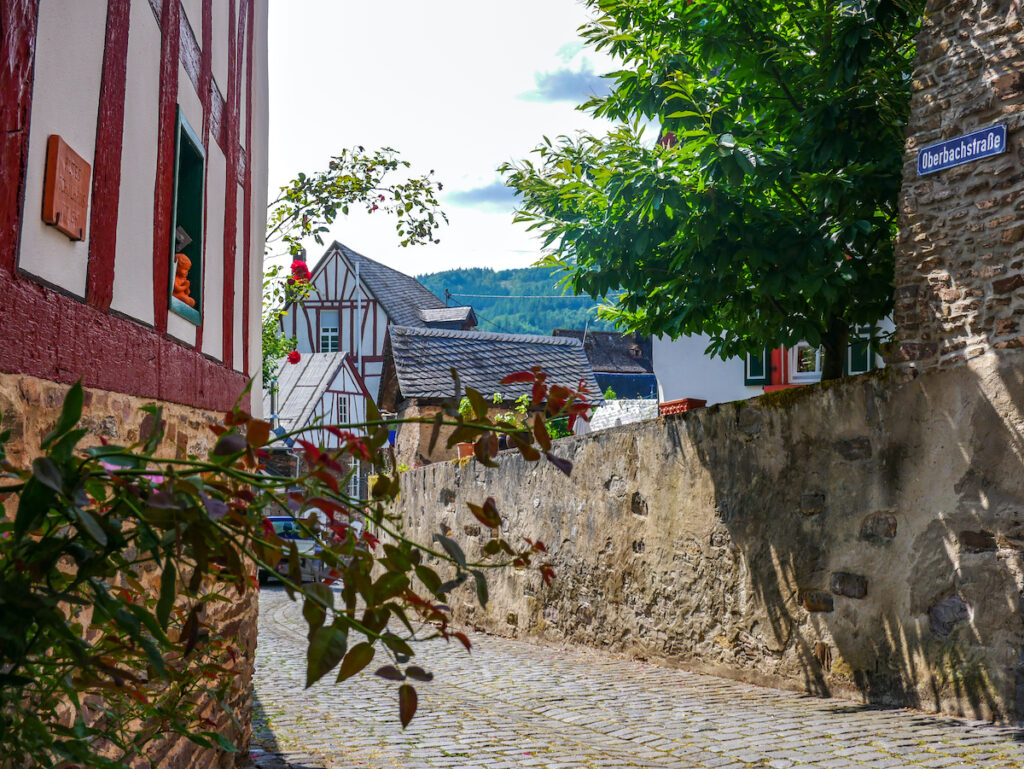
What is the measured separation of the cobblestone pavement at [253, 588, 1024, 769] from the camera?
4676mm

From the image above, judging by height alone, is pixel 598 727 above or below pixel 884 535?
below

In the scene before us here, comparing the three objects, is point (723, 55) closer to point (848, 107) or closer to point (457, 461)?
point (848, 107)

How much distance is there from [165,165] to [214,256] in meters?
1.09

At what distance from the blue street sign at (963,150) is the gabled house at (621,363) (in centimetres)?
3253

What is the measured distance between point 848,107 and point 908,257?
1420 mm

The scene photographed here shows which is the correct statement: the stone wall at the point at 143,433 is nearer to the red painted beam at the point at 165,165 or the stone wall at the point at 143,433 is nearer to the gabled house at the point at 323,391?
the red painted beam at the point at 165,165

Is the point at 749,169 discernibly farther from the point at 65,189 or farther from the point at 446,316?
the point at 446,316

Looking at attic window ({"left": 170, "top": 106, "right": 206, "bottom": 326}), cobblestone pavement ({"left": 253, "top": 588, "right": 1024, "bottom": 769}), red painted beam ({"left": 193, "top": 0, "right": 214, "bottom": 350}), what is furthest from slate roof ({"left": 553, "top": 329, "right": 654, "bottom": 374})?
attic window ({"left": 170, "top": 106, "right": 206, "bottom": 326})

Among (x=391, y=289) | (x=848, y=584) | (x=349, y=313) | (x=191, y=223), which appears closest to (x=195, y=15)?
(x=191, y=223)

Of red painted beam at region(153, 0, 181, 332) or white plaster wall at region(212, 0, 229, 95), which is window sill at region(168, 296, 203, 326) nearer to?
red painted beam at region(153, 0, 181, 332)

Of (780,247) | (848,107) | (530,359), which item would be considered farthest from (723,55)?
(530,359)

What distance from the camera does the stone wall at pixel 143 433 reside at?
230 centimetres

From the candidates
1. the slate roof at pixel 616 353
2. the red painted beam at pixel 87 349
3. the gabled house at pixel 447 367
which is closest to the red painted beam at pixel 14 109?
the red painted beam at pixel 87 349

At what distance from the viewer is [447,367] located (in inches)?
981
